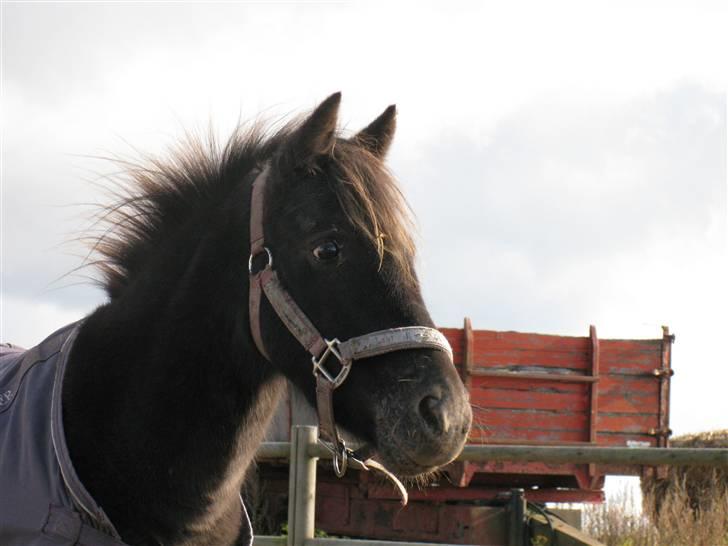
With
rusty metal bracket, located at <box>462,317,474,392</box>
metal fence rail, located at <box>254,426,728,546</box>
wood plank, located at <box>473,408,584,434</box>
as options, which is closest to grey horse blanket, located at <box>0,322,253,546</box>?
metal fence rail, located at <box>254,426,728,546</box>

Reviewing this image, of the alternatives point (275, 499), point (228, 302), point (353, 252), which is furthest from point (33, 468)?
point (275, 499)

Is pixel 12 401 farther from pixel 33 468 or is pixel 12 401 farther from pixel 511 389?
pixel 511 389

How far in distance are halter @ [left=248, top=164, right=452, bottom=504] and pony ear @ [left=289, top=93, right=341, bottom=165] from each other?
0.18 meters

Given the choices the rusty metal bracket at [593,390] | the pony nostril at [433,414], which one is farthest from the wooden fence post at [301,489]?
the rusty metal bracket at [593,390]

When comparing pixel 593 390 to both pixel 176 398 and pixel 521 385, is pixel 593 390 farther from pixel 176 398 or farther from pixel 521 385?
A: pixel 176 398

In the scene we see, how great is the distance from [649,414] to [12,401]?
7.33m

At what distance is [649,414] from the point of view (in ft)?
28.7

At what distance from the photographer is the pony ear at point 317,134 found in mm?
2533

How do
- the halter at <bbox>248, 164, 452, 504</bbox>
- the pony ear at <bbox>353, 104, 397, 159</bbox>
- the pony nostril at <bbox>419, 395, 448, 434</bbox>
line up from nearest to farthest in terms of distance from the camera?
the pony nostril at <bbox>419, 395, 448, 434</bbox>
the halter at <bbox>248, 164, 452, 504</bbox>
the pony ear at <bbox>353, 104, 397, 159</bbox>

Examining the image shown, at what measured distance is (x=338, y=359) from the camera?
2.35 metres

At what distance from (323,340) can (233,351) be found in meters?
0.36

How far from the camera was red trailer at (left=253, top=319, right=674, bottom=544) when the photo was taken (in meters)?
8.48

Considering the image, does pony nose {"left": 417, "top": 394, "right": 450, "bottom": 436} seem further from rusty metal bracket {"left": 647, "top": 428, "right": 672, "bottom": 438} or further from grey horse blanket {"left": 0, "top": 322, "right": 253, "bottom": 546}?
rusty metal bracket {"left": 647, "top": 428, "right": 672, "bottom": 438}

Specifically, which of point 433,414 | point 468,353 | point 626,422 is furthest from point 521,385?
point 433,414
